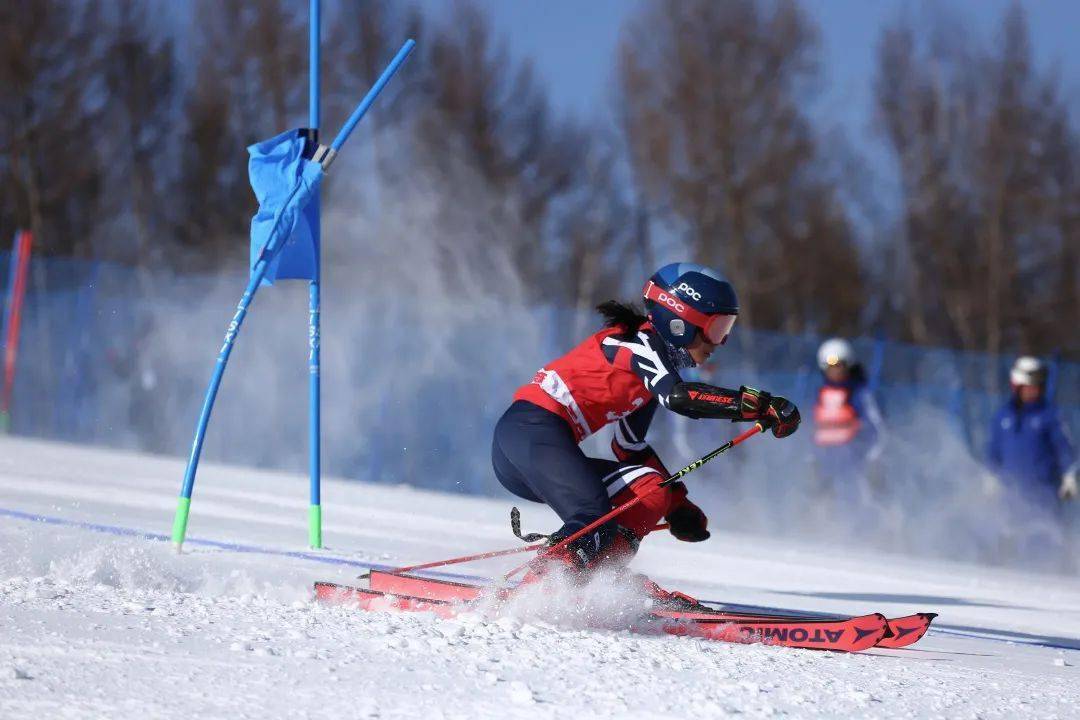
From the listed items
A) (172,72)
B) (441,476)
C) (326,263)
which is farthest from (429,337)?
(172,72)

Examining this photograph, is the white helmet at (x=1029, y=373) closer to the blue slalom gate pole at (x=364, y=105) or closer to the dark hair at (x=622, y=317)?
the blue slalom gate pole at (x=364, y=105)

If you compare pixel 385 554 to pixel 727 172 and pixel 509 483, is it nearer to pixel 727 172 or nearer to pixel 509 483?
pixel 509 483

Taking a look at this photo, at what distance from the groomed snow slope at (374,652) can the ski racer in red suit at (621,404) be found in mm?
524

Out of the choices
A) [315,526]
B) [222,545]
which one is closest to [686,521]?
[315,526]

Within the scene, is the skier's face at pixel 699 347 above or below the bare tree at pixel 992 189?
below

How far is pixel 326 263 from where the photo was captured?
19.6 m

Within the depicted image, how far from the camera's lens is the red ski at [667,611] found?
441cm

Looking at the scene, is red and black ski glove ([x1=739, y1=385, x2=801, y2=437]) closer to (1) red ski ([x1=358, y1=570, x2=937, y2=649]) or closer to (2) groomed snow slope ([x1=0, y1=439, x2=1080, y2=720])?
(1) red ski ([x1=358, y1=570, x2=937, y2=649])

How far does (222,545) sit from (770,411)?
300 cm

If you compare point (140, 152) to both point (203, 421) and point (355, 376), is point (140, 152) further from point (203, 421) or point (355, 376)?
point (203, 421)

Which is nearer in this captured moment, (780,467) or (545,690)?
(545,690)

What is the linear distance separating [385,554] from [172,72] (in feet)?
70.3

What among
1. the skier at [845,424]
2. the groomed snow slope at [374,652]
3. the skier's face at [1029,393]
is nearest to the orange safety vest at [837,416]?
the skier at [845,424]

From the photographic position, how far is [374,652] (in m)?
3.55
